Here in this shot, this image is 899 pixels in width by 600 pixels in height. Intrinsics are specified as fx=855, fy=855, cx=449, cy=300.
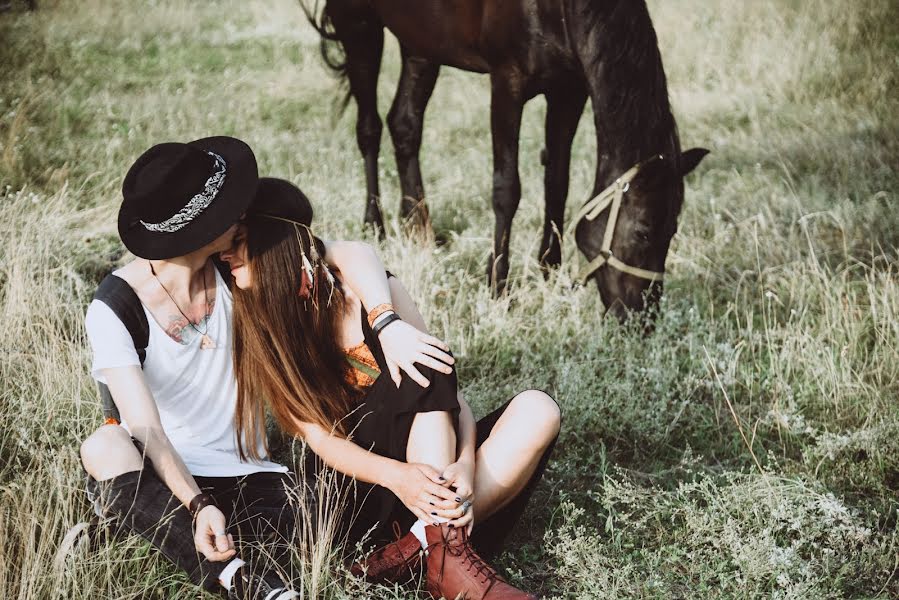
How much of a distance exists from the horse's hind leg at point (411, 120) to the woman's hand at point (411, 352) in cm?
342

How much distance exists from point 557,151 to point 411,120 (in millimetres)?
1277

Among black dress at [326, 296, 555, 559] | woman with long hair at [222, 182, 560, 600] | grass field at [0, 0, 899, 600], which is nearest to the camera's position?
woman with long hair at [222, 182, 560, 600]

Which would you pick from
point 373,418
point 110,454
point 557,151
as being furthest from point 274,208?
point 557,151

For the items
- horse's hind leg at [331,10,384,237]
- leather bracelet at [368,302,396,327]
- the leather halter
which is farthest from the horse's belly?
leather bracelet at [368,302,396,327]

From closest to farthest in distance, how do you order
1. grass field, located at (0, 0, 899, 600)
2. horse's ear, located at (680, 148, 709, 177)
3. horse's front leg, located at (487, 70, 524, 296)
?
grass field, located at (0, 0, 899, 600)
horse's ear, located at (680, 148, 709, 177)
horse's front leg, located at (487, 70, 524, 296)

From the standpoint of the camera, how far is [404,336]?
2533mm

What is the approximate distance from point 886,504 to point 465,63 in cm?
347

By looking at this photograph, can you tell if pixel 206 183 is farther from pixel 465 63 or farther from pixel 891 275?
pixel 891 275

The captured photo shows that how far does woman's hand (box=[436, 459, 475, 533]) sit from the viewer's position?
7.82 feet

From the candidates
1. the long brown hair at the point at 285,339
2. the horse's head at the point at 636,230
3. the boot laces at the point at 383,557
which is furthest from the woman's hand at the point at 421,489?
the horse's head at the point at 636,230

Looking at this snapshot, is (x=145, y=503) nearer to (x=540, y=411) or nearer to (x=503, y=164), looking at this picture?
(x=540, y=411)

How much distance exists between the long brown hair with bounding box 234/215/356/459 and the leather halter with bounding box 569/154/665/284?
1.95 meters

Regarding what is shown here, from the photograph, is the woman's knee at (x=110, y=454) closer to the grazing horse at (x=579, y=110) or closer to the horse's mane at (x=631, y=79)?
the grazing horse at (x=579, y=110)

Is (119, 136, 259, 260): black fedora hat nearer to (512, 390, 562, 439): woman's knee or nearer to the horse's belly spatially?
(512, 390, 562, 439): woman's knee
